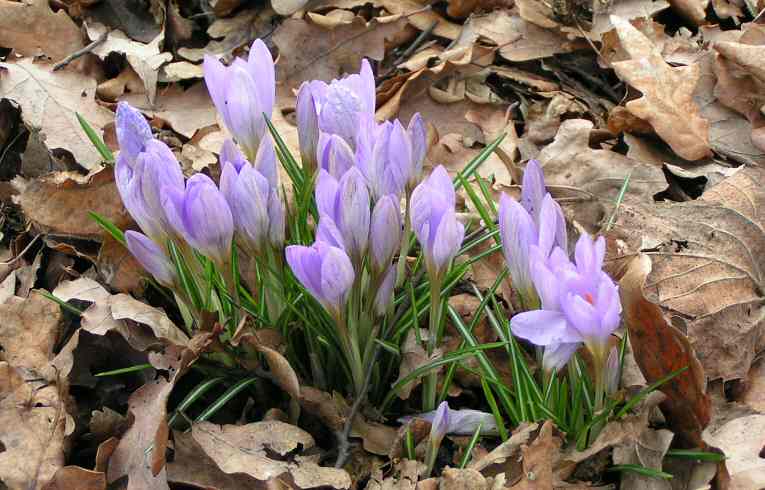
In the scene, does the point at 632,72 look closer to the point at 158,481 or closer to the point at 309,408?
the point at 309,408

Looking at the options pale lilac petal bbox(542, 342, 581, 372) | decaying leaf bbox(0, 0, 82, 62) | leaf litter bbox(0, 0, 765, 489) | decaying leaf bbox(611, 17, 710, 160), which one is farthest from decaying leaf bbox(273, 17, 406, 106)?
pale lilac petal bbox(542, 342, 581, 372)

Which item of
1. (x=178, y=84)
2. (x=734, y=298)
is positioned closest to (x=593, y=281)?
(x=734, y=298)

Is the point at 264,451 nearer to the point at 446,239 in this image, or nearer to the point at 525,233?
the point at 446,239

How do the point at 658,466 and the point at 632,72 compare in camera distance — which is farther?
the point at 632,72

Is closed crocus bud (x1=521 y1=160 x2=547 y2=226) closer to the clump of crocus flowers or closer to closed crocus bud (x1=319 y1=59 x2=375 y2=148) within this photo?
the clump of crocus flowers

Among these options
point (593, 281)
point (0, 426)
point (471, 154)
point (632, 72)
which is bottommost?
point (0, 426)

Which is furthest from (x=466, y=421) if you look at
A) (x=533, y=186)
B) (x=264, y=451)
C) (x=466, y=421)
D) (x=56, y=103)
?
(x=56, y=103)
